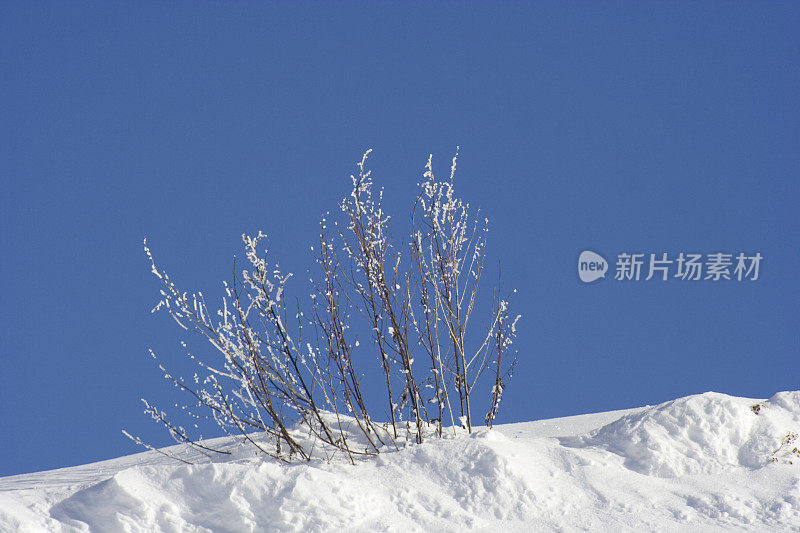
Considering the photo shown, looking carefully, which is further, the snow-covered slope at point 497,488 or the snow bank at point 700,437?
the snow bank at point 700,437

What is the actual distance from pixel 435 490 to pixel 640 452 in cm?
112

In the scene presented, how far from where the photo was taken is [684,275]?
205 inches

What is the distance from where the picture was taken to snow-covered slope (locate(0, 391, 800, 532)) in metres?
3.18

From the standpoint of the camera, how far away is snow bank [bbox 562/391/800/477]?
371 centimetres

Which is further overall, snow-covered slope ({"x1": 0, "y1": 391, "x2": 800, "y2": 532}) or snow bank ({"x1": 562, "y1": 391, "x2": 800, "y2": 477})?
snow bank ({"x1": 562, "y1": 391, "x2": 800, "y2": 477})

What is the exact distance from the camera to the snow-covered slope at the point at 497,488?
10.4 ft

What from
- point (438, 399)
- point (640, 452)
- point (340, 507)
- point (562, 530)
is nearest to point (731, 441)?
point (640, 452)

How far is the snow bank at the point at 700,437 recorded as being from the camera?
371 centimetres

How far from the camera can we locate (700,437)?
3.81m

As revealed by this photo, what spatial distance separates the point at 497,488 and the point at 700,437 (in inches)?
46.3

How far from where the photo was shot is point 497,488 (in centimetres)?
Answer: 341

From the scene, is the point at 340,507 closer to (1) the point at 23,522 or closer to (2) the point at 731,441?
(1) the point at 23,522

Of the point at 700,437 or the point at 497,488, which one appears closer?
the point at 497,488

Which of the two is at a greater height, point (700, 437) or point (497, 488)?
point (700, 437)
